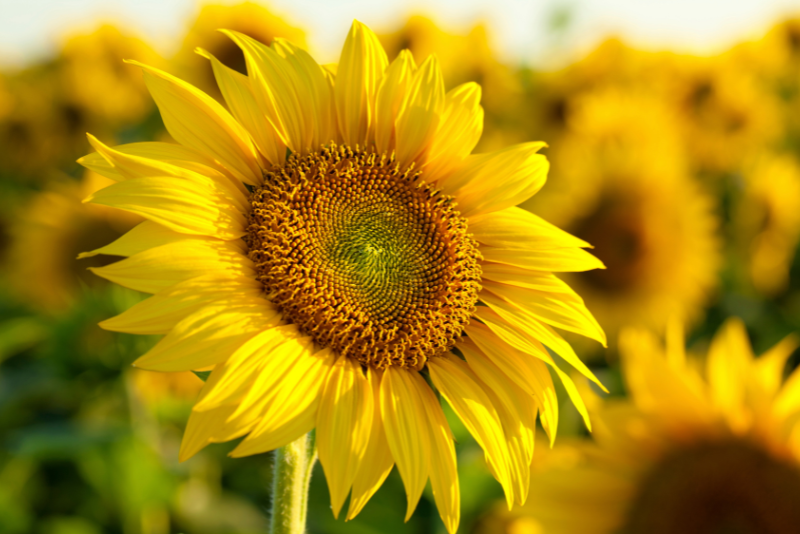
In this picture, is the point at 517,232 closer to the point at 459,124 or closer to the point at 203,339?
the point at 459,124

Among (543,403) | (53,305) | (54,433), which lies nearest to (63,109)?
(53,305)

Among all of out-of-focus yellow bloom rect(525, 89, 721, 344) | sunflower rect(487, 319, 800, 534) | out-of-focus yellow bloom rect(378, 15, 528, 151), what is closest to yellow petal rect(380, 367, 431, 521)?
sunflower rect(487, 319, 800, 534)

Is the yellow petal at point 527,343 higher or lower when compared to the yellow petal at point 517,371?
higher

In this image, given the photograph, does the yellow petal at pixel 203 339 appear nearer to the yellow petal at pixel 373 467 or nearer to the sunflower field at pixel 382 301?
→ the sunflower field at pixel 382 301

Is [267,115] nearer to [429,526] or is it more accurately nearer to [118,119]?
[429,526]

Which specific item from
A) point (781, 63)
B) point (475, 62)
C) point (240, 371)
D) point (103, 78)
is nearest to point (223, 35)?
point (103, 78)

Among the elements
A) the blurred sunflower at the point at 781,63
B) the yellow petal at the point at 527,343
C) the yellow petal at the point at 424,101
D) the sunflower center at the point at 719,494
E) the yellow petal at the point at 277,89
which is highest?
the blurred sunflower at the point at 781,63

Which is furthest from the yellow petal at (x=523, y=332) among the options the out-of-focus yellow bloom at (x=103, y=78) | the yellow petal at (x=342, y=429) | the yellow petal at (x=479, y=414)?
the out-of-focus yellow bloom at (x=103, y=78)

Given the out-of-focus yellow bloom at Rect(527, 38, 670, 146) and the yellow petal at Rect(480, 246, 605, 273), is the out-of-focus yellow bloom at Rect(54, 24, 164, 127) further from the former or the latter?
the yellow petal at Rect(480, 246, 605, 273)

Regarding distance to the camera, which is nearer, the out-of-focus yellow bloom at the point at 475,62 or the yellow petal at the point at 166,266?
the yellow petal at the point at 166,266
